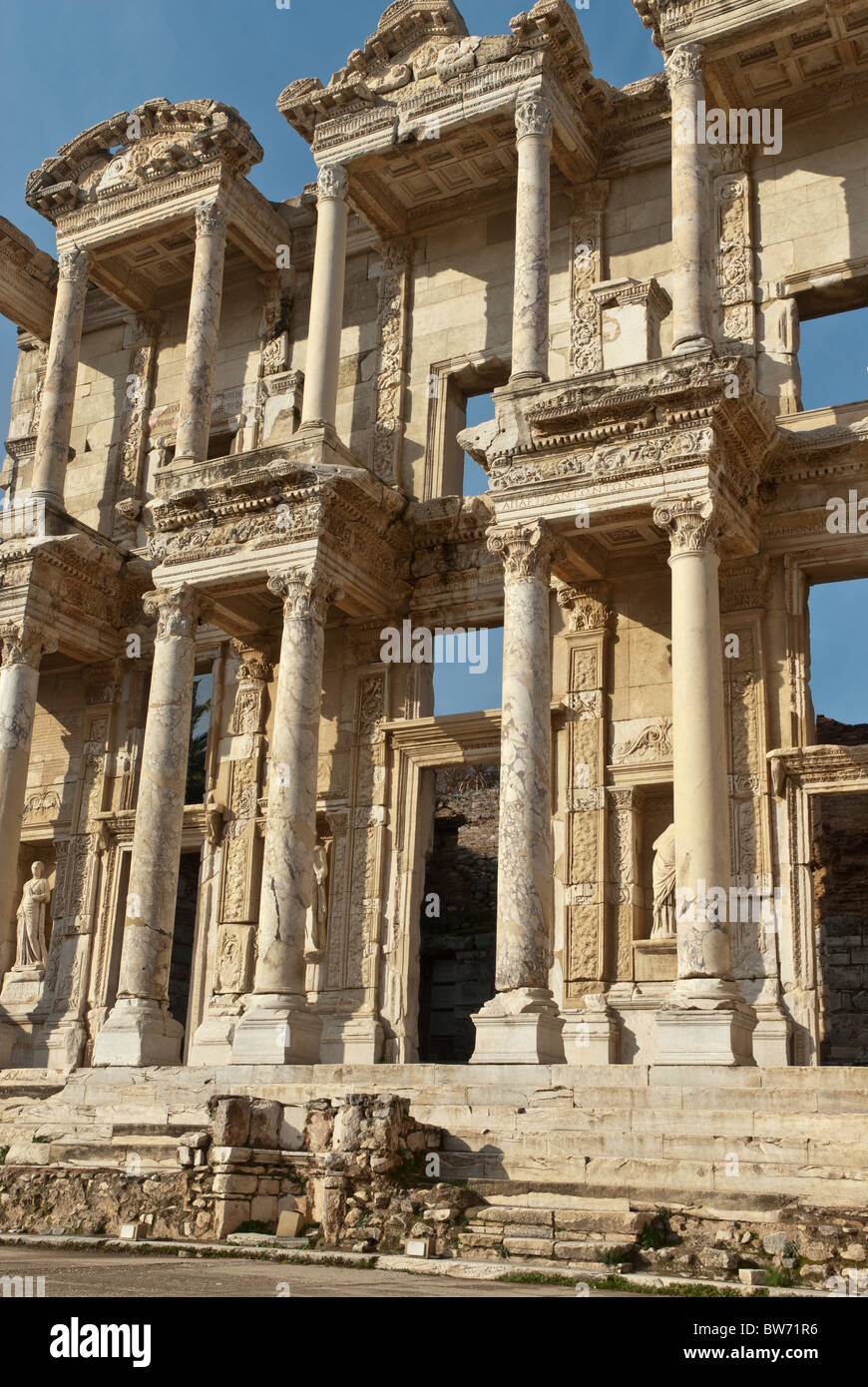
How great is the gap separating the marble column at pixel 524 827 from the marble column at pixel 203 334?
601 centimetres

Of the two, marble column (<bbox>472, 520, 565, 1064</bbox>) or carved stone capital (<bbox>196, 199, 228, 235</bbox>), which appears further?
carved stone capital (<bbox>196, 199, 228, 235</bbox>)

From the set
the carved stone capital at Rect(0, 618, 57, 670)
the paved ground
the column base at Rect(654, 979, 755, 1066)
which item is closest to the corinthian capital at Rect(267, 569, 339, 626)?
the carved stone capital at Rect(0, 618, 57, 670)

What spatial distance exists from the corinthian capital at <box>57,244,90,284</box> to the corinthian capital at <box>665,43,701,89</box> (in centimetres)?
1054

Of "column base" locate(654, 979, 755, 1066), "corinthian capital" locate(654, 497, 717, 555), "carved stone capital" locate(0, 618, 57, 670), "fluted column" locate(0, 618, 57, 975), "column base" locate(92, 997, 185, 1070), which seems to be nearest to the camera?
"column base" locate(654, 979, 755, 1066)

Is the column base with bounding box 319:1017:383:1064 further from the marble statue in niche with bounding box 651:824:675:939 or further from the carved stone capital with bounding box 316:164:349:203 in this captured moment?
the carved stone capital with bounding box 316:164:349:203

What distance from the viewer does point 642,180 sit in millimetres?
21062

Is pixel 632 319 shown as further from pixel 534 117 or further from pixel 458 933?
pixel 458 933

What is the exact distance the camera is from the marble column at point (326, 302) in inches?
793

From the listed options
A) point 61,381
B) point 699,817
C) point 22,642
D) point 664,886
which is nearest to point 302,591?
point 22,642

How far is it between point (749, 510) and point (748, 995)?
593cm

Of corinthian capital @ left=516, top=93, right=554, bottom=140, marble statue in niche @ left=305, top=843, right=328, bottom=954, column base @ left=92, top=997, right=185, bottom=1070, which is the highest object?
corinthian capital @ left=516, top=93, right=554, bottom=140

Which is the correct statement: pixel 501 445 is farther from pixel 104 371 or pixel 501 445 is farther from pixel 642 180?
pixel 104 371

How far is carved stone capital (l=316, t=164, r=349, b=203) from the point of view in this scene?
21250 mm
